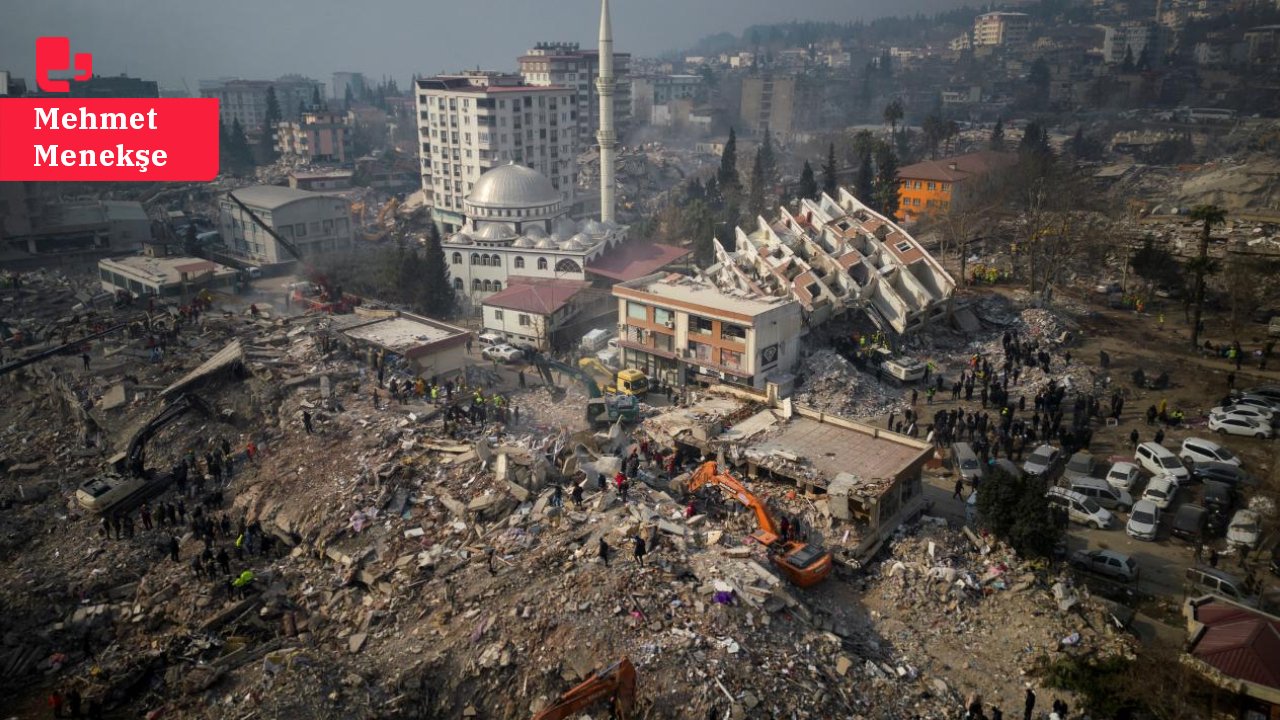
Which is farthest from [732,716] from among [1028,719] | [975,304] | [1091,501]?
[975,304]

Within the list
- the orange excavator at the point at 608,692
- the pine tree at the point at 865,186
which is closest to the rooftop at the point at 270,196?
the pine tree at the point at 865,186

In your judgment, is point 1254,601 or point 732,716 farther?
point 1254,601

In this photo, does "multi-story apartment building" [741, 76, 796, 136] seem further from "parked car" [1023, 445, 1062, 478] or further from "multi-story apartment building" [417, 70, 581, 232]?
"parked car" [1023, 445, 1062, 478]

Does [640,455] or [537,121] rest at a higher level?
[537,121]

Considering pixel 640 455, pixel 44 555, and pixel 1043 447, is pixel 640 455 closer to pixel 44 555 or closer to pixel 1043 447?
pixel 1043 447

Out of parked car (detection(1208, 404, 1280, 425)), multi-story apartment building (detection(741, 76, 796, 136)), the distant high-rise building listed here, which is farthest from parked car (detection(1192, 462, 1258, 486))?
the distant high-rise building

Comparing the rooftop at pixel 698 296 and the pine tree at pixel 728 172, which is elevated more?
the pine tree at pixel 728 172

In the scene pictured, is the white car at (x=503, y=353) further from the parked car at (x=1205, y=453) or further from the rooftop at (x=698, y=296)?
the parked car at (x=1205, y=453)
